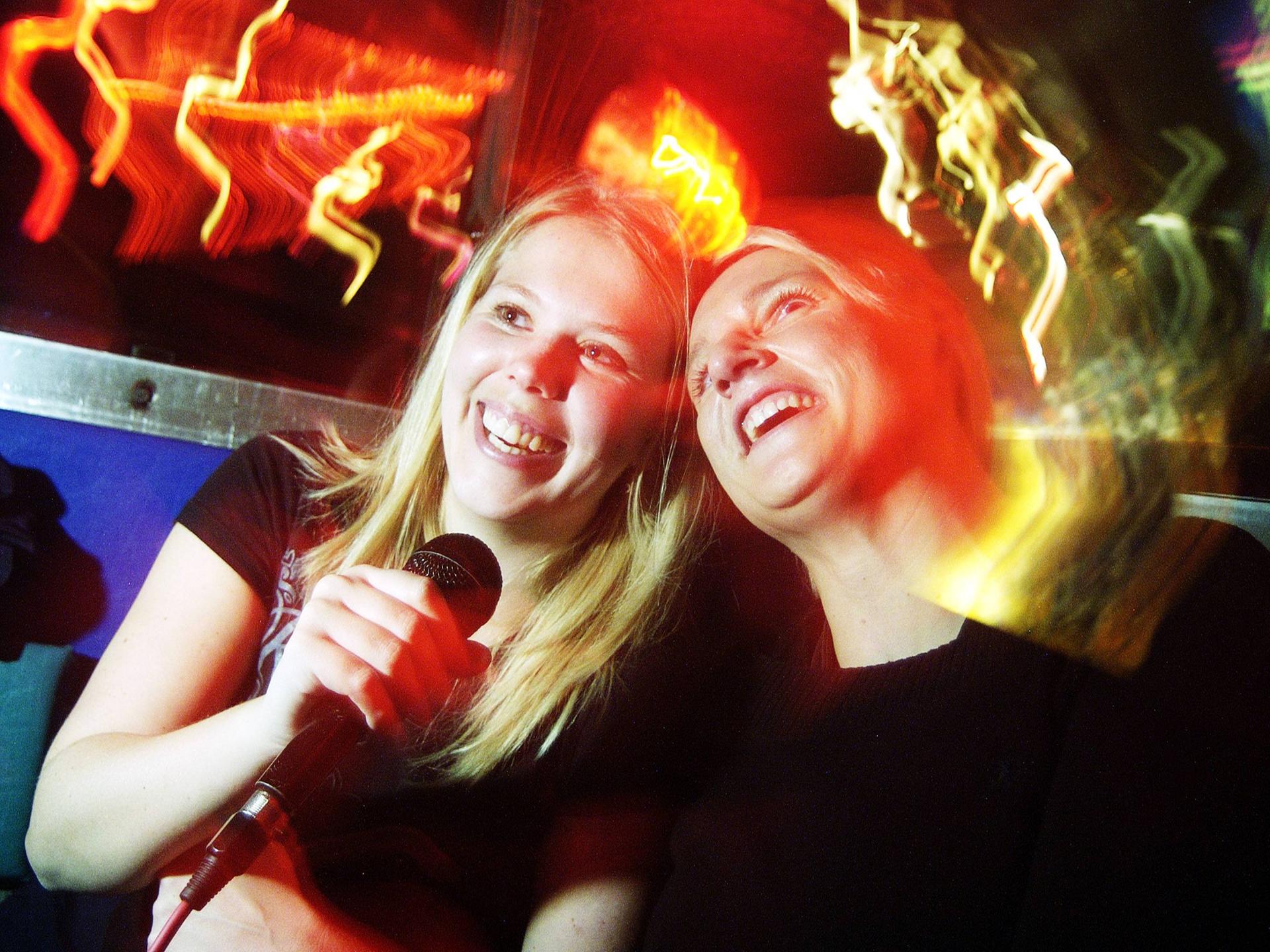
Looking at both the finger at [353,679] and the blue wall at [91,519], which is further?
the blue wall at [91,519]

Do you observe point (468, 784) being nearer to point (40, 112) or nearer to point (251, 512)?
point (251, 512)

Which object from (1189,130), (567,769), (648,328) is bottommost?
(567,769)

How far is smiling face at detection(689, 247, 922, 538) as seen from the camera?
2.95 feet

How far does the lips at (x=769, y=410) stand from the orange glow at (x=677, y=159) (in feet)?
0.88

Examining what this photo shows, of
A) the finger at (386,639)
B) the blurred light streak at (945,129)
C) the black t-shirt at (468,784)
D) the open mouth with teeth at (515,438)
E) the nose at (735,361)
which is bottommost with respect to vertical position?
the black t-shirt at (468,784)

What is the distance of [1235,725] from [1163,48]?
165 cm

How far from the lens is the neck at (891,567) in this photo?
0.90m

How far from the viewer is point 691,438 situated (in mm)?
1092

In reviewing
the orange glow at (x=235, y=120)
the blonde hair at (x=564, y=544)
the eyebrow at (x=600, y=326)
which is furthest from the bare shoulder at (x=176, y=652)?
the orange glow at (x=235, y=120)

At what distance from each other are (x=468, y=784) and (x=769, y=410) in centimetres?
64

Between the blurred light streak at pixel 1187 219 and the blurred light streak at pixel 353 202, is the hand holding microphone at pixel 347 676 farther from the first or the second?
the blurred light streak at pixel 1187 219

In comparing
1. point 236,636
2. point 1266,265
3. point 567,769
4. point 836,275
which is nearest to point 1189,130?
point 1266,265

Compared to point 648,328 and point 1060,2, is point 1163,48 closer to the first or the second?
point 1060,2

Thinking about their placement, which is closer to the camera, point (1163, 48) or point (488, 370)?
point (488, 370)
